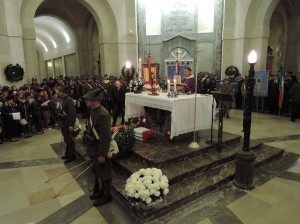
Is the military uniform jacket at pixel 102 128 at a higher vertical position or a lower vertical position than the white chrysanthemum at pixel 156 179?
higher

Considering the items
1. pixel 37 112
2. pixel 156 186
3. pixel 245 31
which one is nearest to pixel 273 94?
pixel 245 31

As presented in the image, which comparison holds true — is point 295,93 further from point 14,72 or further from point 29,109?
point 14,72

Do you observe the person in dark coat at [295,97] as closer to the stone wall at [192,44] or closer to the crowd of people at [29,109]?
the stone wall at [192,44]

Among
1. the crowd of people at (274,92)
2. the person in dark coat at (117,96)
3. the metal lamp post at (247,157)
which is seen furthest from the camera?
the crowd of people at (274,92)

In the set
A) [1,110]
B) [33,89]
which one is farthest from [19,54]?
[1,110]

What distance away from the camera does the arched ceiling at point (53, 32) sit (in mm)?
20153

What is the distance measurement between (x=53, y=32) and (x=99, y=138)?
75.0ft

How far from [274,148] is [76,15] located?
693 inches

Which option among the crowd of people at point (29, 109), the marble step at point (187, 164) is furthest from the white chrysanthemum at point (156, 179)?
the crowd of people at point (29, 109)

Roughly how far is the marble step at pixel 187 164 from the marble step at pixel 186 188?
0.10 m

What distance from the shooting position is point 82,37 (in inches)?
750

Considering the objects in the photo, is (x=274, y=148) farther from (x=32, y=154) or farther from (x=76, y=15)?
(x=76, y=15)

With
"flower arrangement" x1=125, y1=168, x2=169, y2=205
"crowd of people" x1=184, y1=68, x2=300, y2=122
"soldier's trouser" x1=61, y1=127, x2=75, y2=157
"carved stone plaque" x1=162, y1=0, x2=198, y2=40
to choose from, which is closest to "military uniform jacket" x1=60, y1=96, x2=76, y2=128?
"soldier's trouser" x1=61, y1=127, x2=75, y2=157

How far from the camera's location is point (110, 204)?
14.1 feet
